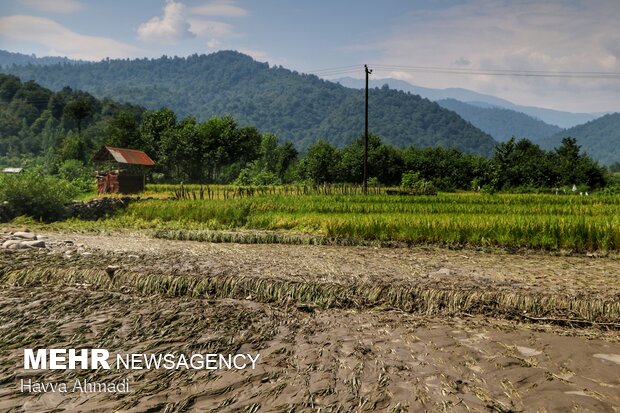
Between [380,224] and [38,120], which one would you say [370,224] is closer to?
[380,224]

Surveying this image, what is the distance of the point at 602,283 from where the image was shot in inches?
357

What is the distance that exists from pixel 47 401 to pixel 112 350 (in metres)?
1.27

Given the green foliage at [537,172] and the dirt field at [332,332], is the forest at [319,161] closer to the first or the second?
the green foliage at [537,172]

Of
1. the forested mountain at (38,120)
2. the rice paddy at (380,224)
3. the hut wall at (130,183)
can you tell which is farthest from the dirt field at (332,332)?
the forested mountain at (38,120)

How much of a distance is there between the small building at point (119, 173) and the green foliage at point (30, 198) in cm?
1367

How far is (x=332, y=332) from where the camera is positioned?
23.3ft

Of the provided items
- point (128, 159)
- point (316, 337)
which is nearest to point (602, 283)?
point (316, 337)

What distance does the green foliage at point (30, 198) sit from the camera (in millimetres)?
19766

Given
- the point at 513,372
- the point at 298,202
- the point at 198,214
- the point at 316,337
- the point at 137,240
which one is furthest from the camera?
the point at 298,202

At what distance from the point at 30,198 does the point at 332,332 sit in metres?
18.0

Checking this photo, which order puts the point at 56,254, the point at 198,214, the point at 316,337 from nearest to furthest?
the point at 316,337 → the point at 56,254 → the point at 198,214

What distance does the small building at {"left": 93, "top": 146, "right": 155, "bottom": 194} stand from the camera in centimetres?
3491

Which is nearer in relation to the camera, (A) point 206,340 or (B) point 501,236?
(A) point 206,340

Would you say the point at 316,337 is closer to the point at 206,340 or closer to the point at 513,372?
the point at 206,340
